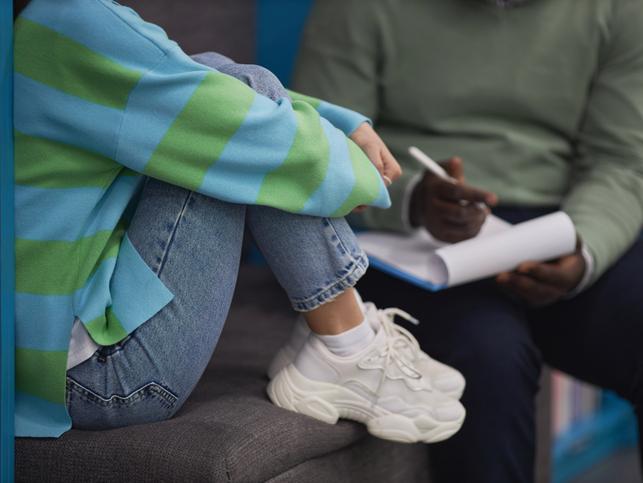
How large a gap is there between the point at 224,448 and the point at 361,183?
0.31m

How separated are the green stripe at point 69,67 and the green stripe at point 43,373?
26 centimetres

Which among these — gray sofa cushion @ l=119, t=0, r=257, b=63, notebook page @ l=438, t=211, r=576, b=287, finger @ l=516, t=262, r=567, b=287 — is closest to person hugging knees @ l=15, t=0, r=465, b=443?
notebook page @ l=438, t=211, r=576, b=287

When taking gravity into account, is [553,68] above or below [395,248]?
above

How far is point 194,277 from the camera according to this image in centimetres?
109

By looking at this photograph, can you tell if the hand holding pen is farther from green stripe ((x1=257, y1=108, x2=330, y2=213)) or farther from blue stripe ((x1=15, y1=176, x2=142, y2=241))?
blue stripe ((x1=15, y1=176, x2=142, y2=241))

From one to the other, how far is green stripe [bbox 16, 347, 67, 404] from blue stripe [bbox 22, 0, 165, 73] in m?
0.31

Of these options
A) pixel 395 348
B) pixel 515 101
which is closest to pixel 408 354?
pixel 395 348

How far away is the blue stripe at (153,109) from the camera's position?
102 centimetres

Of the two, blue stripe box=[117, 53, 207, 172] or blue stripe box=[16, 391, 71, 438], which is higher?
blue stripe box=[117, 53, 207, 172]

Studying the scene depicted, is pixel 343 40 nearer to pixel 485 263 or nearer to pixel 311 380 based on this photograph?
pixel 485 263

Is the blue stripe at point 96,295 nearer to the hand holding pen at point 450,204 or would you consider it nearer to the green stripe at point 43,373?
the green stripe at point 43,373

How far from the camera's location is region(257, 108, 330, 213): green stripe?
1074 millimetres

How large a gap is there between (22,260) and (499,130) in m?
0.86

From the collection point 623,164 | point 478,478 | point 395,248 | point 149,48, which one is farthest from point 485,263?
point 149,48
